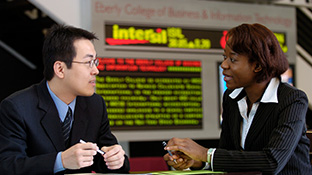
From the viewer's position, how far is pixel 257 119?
71.4 inches

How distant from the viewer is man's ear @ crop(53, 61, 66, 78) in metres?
2.05

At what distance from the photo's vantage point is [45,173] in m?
1.62

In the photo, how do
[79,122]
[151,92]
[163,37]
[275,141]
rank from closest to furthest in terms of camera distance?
[275,141], [79,122], [151,92], [163,37]

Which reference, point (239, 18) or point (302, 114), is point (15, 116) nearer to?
point (302, 114)

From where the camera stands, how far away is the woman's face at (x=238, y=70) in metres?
1.86

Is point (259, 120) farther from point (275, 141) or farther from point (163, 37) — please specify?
point (163, 37)

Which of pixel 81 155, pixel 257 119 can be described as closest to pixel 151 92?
Result: pixel 257 119

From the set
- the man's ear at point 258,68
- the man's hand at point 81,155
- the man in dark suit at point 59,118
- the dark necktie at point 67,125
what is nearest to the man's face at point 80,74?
the man in dark suit at point 59,118

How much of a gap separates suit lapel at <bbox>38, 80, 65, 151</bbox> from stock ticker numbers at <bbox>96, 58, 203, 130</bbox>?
8.51ft

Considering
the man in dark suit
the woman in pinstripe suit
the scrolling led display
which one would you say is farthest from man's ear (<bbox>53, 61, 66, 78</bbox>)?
the scrolling led display

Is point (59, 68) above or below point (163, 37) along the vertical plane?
below

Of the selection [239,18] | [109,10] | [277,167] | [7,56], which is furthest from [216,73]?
[277,167]

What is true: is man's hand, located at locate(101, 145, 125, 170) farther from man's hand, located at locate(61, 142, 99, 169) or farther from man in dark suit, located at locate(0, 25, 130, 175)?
man's hand, located at locate(61, 142, 99, 169)

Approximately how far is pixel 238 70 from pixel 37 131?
3.16 feet
